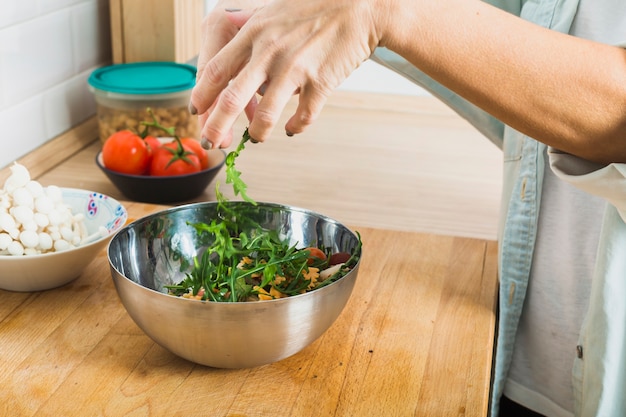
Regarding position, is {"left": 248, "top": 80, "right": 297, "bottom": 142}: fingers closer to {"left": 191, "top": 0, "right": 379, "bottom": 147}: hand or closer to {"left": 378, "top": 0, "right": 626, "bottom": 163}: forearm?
{"left": 191, "top": 0, "right": 379, "bottom": 147}: hand

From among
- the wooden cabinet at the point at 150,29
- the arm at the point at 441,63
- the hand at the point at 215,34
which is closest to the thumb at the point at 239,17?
the hand at the point at 215,34

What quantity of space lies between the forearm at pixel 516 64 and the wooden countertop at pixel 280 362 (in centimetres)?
29

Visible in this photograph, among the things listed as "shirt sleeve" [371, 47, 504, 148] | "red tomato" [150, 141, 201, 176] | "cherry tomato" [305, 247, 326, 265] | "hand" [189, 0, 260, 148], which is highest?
"hand" [189, 0, 260, 148]

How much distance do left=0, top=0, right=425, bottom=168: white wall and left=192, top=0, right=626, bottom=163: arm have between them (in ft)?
2.48

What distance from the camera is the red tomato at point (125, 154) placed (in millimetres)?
1359

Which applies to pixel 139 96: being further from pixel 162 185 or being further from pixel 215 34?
pixel 215 34

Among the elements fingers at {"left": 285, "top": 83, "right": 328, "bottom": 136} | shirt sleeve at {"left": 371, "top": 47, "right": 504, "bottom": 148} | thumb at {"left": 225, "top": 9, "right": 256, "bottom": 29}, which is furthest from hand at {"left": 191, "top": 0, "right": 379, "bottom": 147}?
shirt sleeve at {"left": 371, "top": 47, "right": 504, "bottom": 148}

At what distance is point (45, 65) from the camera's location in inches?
60.4

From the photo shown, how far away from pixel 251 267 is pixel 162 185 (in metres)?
0.48

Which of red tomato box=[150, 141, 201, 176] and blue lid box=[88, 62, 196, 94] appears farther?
blue lid box=[88, 62, 196, 94]

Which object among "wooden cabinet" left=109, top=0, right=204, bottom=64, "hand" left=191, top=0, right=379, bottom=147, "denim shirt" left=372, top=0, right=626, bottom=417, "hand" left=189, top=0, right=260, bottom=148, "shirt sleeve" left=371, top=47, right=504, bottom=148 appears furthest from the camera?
"wooden cabinet" left=109, top=0, right=204, bottom=64

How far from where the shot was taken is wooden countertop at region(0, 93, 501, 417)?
0.81m

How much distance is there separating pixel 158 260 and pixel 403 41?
1.40ft

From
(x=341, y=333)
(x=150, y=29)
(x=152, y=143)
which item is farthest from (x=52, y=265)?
(x=150, y=29)
